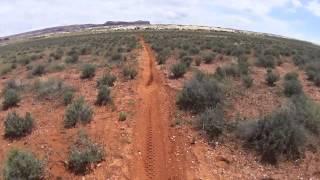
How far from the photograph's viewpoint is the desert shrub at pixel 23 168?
1253 cm

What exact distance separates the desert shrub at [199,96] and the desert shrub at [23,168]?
20.6ft

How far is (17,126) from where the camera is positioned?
1614 centimetres

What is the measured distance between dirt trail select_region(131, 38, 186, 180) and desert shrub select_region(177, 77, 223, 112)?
2.04 ft

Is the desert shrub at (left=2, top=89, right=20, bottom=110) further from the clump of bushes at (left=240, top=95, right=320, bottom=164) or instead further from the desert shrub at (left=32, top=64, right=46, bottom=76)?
the clump of bushes at (left=240, top=95, right=320, bottom=164)

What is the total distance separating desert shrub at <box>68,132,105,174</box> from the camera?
43.7ft

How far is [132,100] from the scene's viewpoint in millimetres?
18703

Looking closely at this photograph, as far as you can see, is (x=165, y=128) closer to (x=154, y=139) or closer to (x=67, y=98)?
(x=154, y=139)

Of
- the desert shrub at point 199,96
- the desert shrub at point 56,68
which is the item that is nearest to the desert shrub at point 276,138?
the desert shrub at point 199,96

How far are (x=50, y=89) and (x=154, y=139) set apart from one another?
8056mm

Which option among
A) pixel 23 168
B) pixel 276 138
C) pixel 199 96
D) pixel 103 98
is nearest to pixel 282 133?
pixel 276 138

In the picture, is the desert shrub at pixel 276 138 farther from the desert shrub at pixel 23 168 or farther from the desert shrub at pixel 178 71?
the desert shrub at pixel 178 71

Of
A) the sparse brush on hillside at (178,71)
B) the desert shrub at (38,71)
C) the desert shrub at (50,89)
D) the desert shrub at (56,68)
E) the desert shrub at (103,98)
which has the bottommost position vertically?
the desert shrub at (38,71)

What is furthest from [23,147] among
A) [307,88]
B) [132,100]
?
[307,88]

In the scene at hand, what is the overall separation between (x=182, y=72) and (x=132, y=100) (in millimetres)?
4678
